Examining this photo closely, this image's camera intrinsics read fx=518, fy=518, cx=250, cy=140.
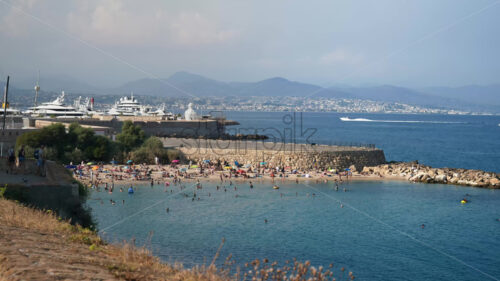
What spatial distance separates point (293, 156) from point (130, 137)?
15.4 meters

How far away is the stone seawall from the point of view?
4384cm

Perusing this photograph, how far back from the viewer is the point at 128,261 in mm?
8594

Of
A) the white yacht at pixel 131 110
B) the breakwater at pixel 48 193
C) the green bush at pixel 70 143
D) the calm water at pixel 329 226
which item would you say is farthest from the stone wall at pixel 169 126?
the breakwater at pixel 48 193

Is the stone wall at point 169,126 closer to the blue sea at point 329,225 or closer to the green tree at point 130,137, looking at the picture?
the green tree at point 130,137

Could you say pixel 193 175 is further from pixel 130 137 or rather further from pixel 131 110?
pixel 131 110

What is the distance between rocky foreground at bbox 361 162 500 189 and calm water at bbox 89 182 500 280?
220 centimetres

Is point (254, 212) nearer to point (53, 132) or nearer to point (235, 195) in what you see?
point (235, 195)

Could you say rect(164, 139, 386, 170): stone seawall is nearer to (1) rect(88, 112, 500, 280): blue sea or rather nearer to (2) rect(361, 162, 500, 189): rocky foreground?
(2) rect(361, 162, 500, 189): rocky foreground

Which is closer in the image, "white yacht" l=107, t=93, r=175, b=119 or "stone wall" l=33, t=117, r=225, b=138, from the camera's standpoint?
"stone wall" l=33, t=117, r=225, b=138

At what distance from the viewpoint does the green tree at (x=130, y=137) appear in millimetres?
47156

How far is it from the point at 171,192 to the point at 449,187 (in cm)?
2052

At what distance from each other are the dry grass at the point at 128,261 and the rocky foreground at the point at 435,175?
3294cm

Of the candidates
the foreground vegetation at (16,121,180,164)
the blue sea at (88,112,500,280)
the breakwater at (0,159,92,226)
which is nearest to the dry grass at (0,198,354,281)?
the breakwater at (0,159,92,226)

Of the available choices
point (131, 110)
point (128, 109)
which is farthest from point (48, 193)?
point (128, 109)
